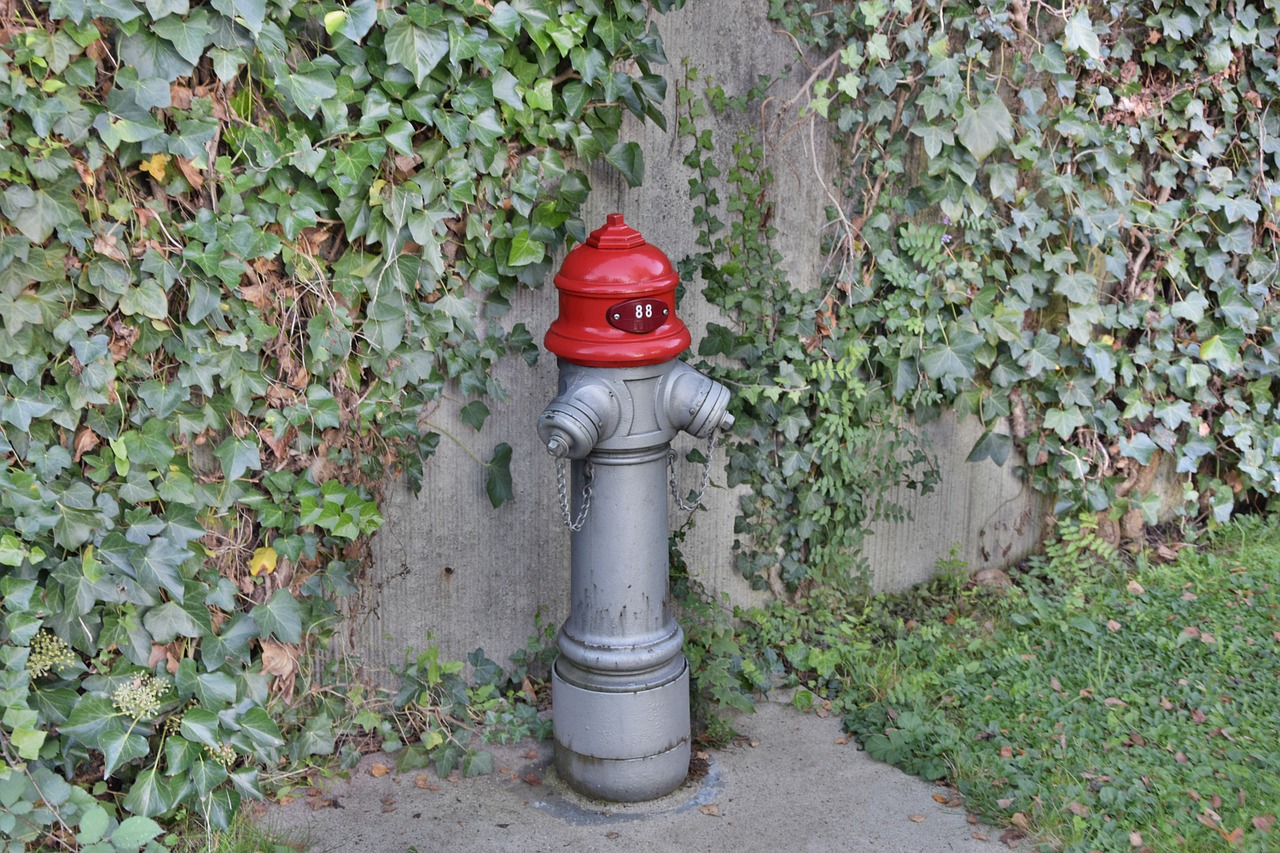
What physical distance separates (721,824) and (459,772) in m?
0.86

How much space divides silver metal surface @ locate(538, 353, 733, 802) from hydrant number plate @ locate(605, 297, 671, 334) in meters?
0.12

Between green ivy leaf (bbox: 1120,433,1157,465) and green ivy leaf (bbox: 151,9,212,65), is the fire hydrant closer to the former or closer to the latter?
green ivy leaf (bbox: 151,9,212,65)

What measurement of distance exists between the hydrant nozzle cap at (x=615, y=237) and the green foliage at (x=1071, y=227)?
2.74 ft

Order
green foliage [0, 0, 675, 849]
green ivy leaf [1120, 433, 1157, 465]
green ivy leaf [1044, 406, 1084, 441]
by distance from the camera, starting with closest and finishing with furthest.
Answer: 1. green foliage [0, 0, 675, 849]
2. green ivy leaf [1044, 406, 1084, 441]
3. green ivy leaf [1120, 433, 1157, 465]

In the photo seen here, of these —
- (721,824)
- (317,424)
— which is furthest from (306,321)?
(721,824)

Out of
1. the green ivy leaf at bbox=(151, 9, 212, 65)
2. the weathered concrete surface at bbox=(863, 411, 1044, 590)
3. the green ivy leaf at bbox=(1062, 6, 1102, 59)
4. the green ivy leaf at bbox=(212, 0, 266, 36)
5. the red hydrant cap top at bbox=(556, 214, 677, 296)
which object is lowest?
the weathered concrete surface at bbox=(863, 411, 1044, 590)

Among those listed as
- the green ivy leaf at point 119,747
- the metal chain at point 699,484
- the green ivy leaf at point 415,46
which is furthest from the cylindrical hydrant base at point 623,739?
the green ivy leaf at point 415,46

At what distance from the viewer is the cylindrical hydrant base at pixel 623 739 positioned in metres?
3.54

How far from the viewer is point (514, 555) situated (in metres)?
4.03

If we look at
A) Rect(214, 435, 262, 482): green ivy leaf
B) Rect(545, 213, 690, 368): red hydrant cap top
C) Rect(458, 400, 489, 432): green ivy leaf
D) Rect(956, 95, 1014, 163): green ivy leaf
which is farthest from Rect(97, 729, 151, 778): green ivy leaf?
Rect(956, 95, 1014, 163): green ivy leaf

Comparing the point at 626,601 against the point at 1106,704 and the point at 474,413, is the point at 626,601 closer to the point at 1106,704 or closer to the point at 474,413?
the point at 474,413

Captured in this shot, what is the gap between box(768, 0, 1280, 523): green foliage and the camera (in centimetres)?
420

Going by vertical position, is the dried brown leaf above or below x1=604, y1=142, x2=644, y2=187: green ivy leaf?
below

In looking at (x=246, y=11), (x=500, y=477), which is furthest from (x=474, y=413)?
(x=246, y=11)
